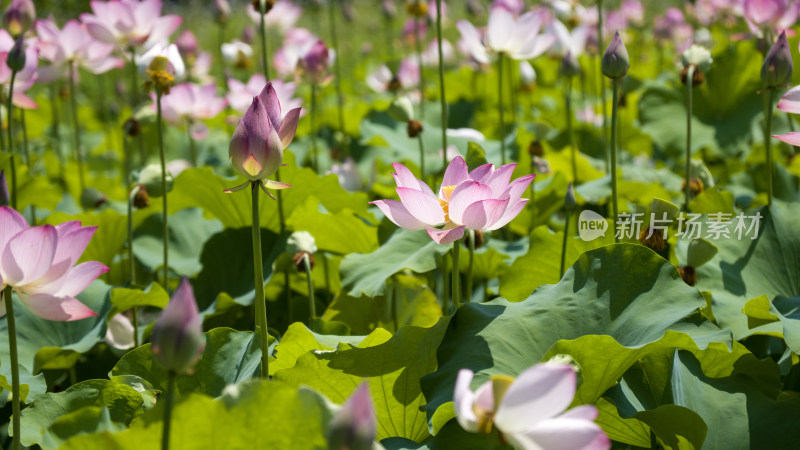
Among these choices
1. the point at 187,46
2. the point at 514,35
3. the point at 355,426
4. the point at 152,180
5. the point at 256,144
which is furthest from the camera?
the point at 187,46

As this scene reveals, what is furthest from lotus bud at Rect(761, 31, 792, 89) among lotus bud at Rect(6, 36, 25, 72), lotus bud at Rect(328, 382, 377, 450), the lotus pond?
lotus bud at Rect(6, 36, 25, 72)

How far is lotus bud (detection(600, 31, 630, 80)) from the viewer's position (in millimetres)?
1238

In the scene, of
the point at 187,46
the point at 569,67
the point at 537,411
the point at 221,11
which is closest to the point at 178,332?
the point at 537,411

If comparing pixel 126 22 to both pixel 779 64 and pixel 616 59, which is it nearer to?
pixel 616 59

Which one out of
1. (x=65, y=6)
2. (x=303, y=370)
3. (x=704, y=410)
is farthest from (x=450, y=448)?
(x=65, y=6)

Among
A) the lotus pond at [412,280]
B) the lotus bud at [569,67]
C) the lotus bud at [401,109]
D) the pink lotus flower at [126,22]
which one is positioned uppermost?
the pink lotus flower at [126,22]

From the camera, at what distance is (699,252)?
4.13 feet

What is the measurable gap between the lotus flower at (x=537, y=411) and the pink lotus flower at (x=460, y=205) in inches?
13.5

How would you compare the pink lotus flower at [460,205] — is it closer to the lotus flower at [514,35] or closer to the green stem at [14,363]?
the green stem at [14,363]

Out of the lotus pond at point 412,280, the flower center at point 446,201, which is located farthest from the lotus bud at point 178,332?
the flower center at point 446,201

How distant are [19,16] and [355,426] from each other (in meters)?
1.48

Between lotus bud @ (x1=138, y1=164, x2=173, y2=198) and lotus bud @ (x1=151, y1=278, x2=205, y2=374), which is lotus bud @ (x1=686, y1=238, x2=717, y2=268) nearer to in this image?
lotus bud @ (x1=151, y1=278, x2=205, y2=374)

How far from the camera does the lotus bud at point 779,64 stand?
133 cm

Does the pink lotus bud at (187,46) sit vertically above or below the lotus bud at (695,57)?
above
